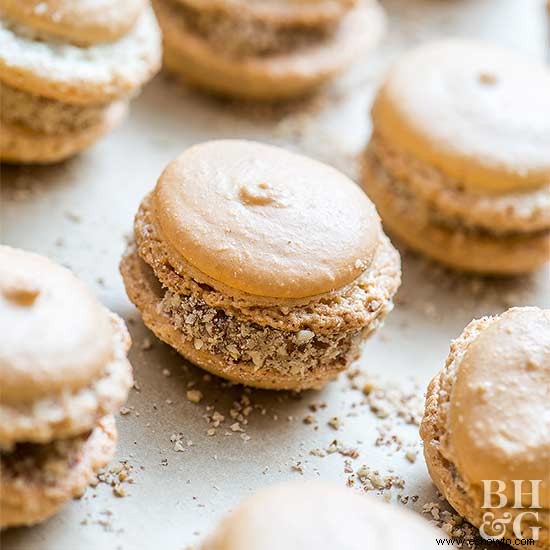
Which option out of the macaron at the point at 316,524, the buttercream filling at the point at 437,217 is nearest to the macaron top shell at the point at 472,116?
the buttercream filling at the point at 437,217

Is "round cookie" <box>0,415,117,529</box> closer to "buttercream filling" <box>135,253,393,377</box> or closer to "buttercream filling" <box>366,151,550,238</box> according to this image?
"buttercream filling" <box>135,253,393,377</box>

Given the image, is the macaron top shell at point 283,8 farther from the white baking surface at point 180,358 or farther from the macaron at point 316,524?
the macaron at point 316,524

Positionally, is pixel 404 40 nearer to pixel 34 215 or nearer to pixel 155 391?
pixel 34 215

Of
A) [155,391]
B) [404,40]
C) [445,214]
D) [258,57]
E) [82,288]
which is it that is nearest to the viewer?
[82,288]

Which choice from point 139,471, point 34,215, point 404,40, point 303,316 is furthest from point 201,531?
point 404,40

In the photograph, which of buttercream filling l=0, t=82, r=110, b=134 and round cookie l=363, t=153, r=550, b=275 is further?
round cookie l=363, t=153, r=550, b=275

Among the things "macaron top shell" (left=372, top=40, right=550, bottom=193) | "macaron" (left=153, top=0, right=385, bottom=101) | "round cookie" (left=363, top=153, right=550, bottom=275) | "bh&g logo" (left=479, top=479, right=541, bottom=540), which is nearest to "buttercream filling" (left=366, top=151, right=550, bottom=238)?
"round cookie" (left=363, top=153, right=550, bottom=275)
